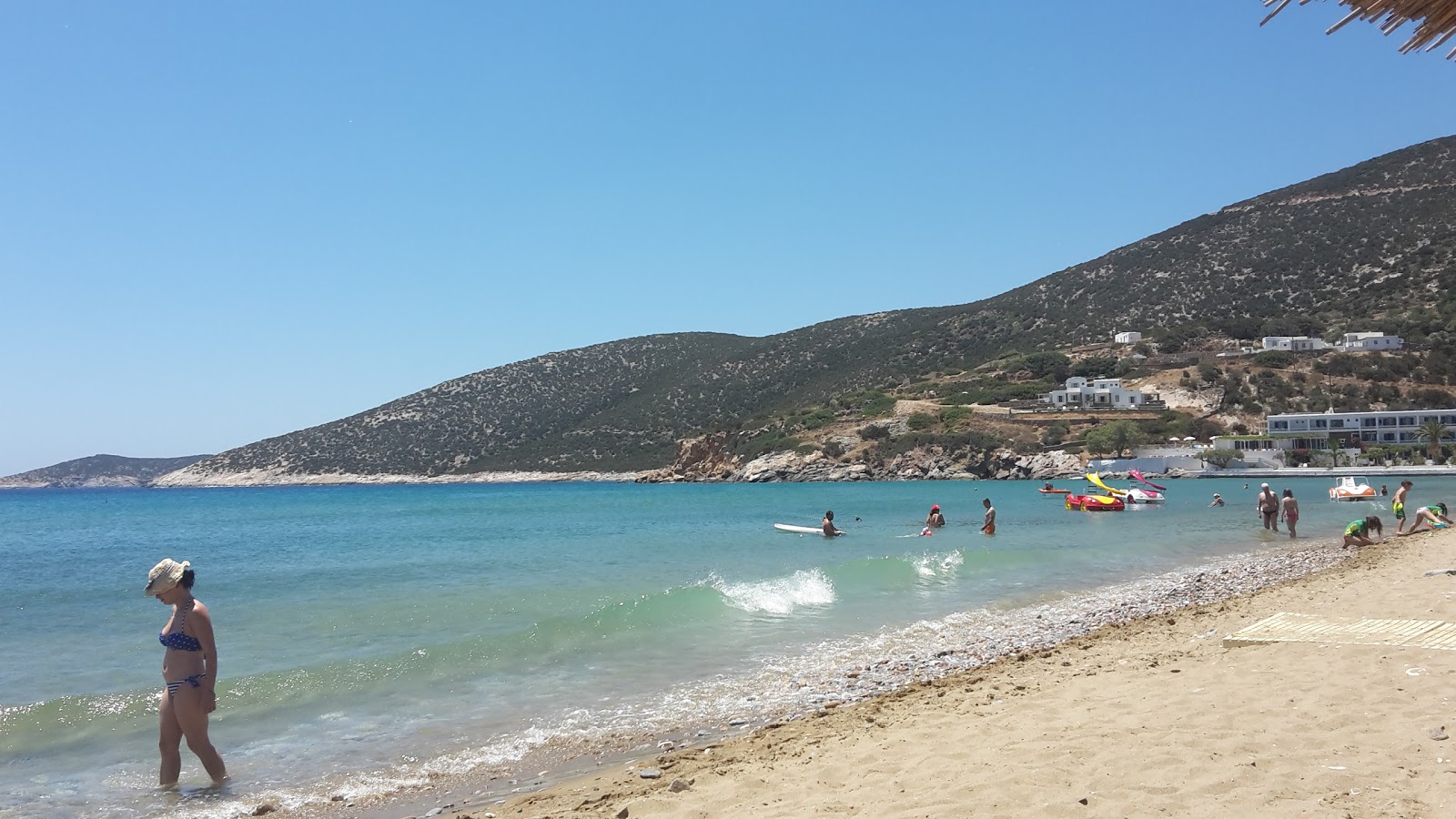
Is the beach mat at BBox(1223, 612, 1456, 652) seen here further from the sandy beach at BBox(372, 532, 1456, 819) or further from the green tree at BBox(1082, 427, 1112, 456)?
the green tree at BBox(1082, 427, 1112, 456)

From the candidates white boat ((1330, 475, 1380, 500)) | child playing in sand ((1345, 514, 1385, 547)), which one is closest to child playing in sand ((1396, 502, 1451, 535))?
child playing in sand ((1345, 514, 1385, 547))

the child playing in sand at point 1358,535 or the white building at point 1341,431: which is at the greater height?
the white building at point 1341,431

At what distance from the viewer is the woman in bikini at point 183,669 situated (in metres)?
6.31

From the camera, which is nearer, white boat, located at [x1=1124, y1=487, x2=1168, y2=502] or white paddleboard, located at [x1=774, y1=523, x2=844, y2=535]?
white paddleboard, located at [x1=774, y1=523, x2=844, y2=535]

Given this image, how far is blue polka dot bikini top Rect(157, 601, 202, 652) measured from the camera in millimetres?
6332

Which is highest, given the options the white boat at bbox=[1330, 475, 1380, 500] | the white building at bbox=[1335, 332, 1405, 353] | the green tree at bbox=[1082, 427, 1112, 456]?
the white building at bbox=[1335, 332, 1405, 353]

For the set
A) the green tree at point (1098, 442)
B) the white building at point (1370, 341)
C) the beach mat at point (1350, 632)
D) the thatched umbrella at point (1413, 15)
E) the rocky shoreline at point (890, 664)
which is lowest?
the rocky shoreline at point (890, 664)

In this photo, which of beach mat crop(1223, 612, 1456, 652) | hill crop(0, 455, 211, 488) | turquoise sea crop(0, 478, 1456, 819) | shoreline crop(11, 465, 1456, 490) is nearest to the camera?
turquoise sea crop(0, 478, 1456, 819)

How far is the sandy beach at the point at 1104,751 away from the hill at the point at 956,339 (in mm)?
77027

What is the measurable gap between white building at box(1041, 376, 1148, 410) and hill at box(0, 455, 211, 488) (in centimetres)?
15107

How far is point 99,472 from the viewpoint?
578 ft

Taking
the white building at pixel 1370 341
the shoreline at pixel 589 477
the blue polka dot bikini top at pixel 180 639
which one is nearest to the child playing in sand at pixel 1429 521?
the blue polka dot bikini top at pixel 180 639

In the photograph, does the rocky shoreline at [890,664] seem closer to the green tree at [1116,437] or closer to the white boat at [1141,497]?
the white boat at [1141,497]

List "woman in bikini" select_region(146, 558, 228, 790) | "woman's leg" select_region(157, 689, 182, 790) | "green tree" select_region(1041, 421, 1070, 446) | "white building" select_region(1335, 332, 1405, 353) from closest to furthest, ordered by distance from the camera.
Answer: "woman in bikini" select_region(146, 558, 228, 790), "woman's leg" select_region(157, 689, 182, 790), "white building" select_region(1335, 332, 1405, 353), "green tree" select_region(1041, 421, 1070, 446)
